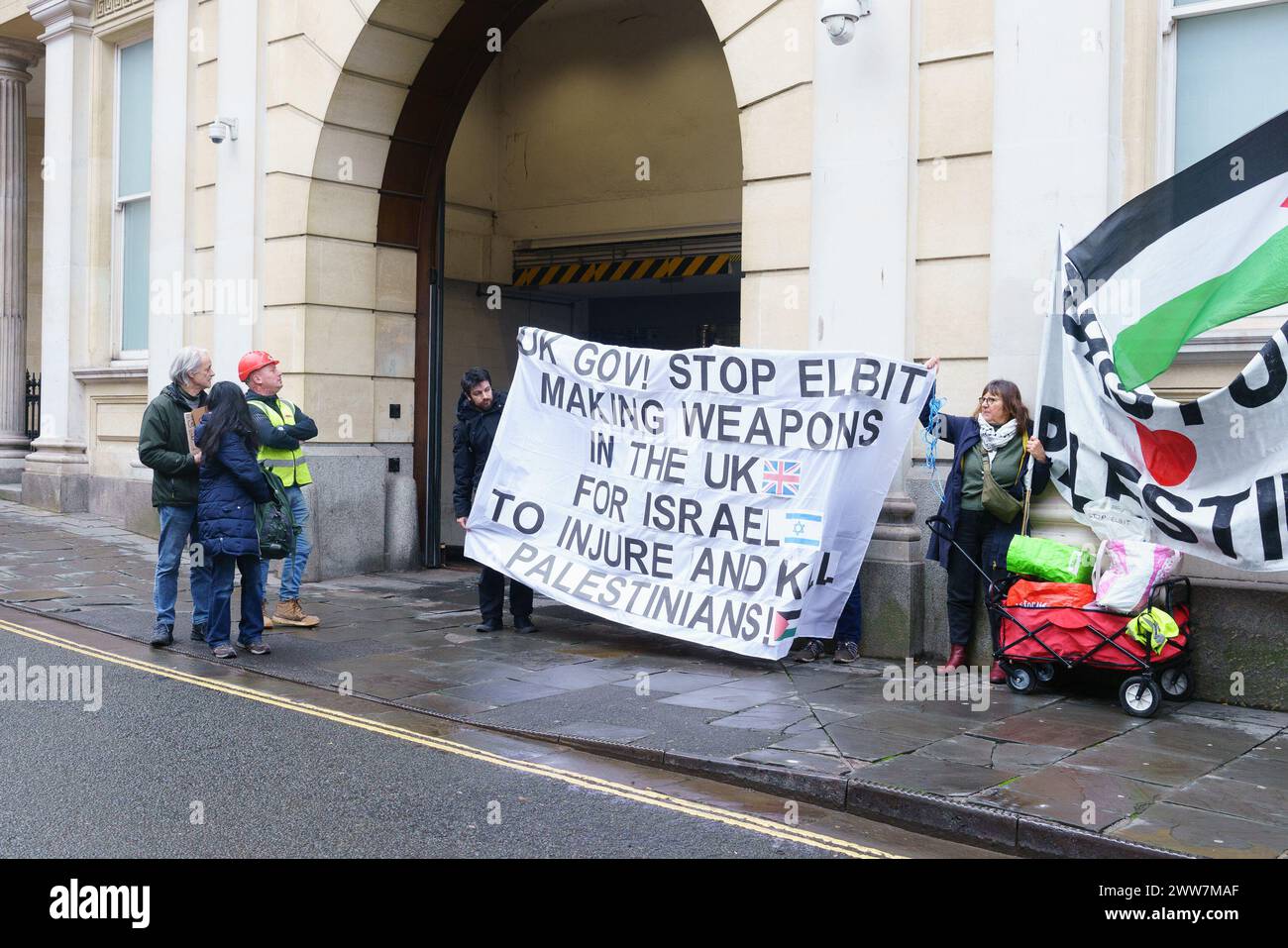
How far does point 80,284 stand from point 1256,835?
14.9 m

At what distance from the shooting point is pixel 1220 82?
802cm

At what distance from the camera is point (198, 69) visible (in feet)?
45.8

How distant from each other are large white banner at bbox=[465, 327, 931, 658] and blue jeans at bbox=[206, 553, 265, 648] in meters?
1.62

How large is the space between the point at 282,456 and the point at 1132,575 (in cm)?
587

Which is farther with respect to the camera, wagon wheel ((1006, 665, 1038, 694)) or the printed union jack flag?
the printed union jack flag

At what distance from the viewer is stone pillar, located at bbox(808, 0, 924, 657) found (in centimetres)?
871

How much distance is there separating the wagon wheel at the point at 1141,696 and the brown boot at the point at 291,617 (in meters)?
5.90

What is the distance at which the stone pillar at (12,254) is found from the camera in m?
18.0

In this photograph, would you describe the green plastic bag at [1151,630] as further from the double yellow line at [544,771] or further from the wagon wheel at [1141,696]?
the double yellow line at [544,771]

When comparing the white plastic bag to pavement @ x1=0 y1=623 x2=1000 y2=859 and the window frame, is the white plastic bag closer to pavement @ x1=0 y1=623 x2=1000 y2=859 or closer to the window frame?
pavement @ x1=0 y1=623 x2=1000 y2=859

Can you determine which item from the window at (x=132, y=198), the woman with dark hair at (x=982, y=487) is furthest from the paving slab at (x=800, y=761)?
the window at (x=132, y=198)

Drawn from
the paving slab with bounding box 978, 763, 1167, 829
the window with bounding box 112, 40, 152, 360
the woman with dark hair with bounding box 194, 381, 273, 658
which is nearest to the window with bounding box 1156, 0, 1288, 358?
the paving slab with bounding box 978, 763, 1167, 829

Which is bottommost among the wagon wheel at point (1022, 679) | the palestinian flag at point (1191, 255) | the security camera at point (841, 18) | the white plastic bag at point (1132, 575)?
the wagon wheel at point (1022, 679)
